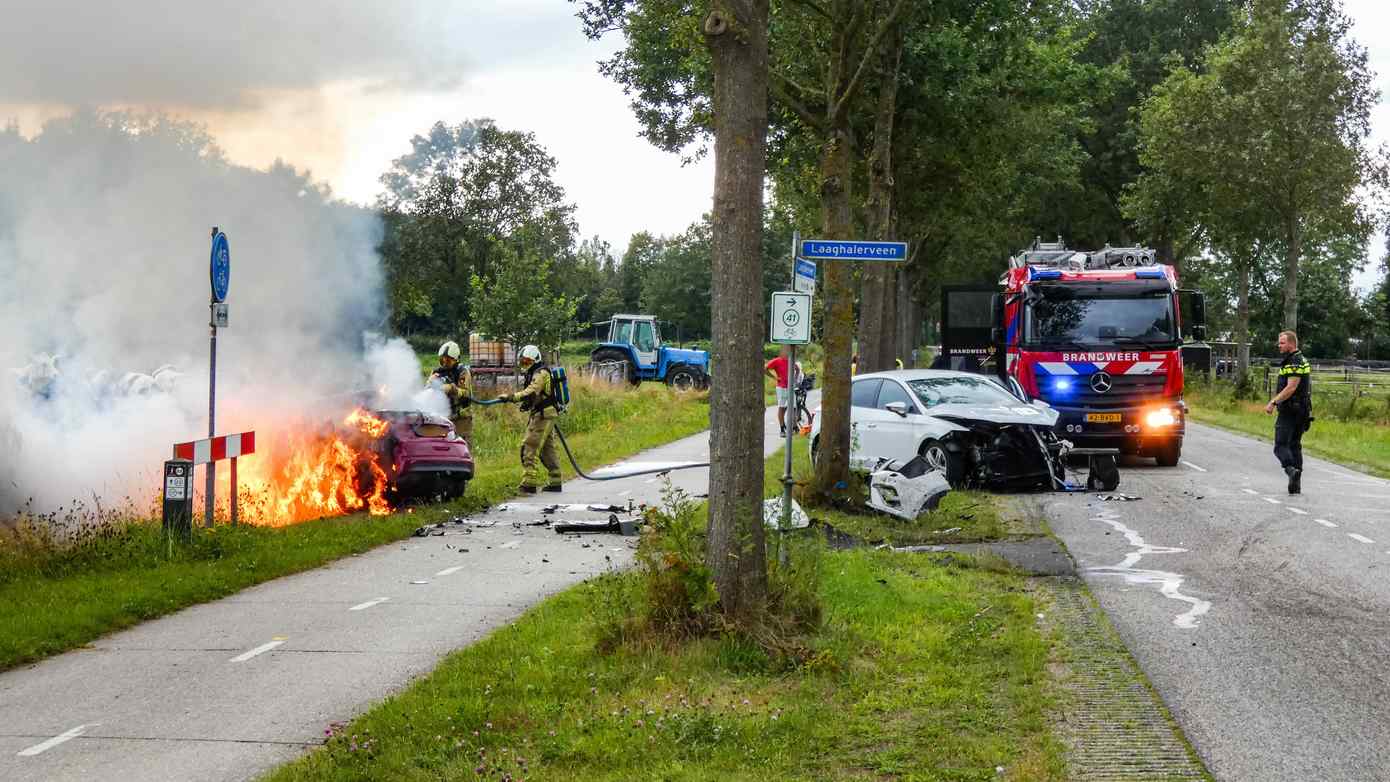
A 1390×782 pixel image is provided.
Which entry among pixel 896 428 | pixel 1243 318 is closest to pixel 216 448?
pixel 896 428

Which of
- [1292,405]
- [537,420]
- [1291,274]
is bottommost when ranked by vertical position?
[537,420]

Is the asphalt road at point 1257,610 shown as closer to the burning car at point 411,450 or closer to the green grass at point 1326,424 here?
the green grass at point 1326,424

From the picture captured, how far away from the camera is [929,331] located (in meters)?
108

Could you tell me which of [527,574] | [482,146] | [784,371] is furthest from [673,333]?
[527,574]

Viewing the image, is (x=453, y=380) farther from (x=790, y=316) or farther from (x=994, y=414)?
(x=790, y=316)

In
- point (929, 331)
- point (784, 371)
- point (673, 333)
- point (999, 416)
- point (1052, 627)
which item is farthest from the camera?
point (929, 331)

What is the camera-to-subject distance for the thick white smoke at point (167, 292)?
15.0 meters

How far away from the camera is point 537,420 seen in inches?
685

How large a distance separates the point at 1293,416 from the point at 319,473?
11452 mm

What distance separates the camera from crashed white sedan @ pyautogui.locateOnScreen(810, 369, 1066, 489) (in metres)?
16.8

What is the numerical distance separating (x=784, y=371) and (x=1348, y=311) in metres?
70.4

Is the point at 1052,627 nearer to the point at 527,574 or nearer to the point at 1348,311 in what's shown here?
the point at 527,574

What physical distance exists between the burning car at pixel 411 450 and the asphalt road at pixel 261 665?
2437mm

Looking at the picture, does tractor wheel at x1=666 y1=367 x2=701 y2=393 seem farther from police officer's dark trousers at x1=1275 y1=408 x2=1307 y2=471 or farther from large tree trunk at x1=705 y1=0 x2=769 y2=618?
large tree trunk at x1=705 y1=0 x2=769 y2=618
